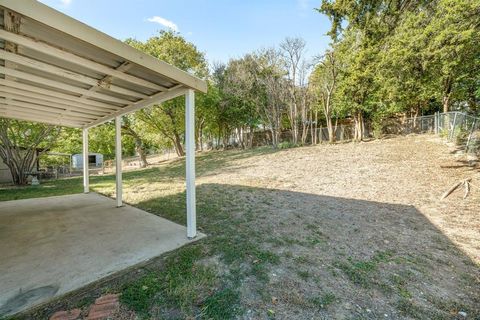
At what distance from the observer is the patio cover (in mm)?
1987

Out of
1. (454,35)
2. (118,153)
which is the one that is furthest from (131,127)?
(454,35)

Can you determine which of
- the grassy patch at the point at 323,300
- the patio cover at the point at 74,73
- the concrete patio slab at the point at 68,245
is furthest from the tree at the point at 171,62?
the grassy patch at the point at 323,300

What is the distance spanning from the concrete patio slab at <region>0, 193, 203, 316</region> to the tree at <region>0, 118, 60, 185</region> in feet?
23.6

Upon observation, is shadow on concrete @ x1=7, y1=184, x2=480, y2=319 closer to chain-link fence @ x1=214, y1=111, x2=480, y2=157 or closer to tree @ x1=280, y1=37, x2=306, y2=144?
chain-link fence @ x1=214, y1=111, x2=480, y2=157

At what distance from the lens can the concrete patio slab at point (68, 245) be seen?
2.24 meters

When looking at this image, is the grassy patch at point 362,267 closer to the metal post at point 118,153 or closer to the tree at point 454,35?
the metal post at point 118,153

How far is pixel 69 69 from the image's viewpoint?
9.53 ft

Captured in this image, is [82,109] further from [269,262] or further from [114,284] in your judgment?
[269,262]

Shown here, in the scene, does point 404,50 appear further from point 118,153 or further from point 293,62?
point 118,153

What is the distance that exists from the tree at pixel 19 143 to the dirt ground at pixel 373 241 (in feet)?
33.6

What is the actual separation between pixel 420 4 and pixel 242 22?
9.47 meters

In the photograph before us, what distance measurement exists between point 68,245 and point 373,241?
184 inches

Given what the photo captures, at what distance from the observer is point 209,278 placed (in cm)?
239

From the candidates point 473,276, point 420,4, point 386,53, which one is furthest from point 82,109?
point 420,4
